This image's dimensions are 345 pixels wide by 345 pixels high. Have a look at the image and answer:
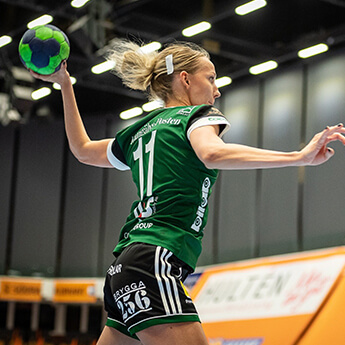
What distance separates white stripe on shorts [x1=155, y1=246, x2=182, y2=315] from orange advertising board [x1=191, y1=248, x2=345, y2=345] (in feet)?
16.2

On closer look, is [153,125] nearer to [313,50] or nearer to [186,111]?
[186,111]

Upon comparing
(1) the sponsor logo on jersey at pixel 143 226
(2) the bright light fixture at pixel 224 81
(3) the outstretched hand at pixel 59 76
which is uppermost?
(2) the bright light fixture at pixel 224 81

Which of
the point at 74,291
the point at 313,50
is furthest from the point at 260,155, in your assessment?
the point at 74,291

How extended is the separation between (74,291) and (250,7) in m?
7.75

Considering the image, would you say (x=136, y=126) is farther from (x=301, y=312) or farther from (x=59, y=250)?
(x=59, y=250)

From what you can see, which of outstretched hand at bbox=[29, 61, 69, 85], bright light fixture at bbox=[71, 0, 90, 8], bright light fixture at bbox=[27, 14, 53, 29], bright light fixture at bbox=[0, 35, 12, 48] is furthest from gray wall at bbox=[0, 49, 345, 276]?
outstretched hand at bbox=[29, 61, 69, 85]

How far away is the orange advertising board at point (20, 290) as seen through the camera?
51.4 feet

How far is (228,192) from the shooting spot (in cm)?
1469

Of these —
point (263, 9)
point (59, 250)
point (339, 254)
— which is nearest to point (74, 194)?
point (59, 250)

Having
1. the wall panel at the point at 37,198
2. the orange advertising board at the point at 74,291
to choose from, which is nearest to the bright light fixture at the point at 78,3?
the orange advertising board at the point at 74,291

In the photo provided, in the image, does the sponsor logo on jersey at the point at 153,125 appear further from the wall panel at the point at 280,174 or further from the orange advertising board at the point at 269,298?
the wall panel at the point at 280,174

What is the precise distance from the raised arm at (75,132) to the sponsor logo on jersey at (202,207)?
0.59 m

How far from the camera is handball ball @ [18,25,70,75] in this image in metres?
2.94

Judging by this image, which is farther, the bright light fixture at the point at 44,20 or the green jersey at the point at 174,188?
the bright light fixture at the point at 44,20
